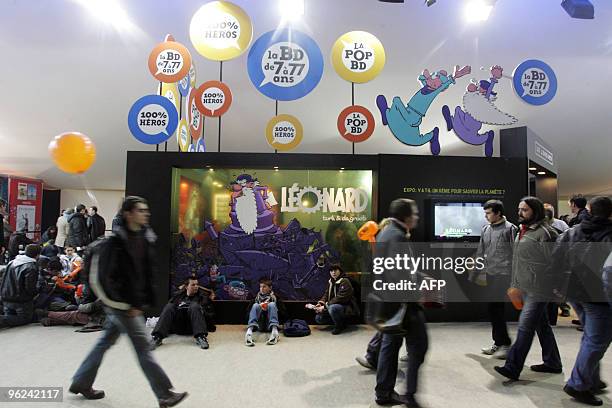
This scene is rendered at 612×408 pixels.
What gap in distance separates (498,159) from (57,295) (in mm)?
6699

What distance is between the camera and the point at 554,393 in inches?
130

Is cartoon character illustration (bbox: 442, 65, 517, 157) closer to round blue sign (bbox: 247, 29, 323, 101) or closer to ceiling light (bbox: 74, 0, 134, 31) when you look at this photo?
round blue sign (bbox: 247, 29, 323, 101)

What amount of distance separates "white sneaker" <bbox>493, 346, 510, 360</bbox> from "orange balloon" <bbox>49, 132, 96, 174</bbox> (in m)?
4.51

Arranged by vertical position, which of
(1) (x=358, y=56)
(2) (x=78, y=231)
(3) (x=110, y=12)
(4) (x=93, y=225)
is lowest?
(2) (x=78, y=231)

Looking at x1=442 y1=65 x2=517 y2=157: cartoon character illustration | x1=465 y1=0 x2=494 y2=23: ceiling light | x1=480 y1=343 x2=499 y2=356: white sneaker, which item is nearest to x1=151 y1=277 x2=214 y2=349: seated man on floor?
x1=480 y1=343 x2=499 y2=356: white sneaker

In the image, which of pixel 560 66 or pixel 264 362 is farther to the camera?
pixel 560 66

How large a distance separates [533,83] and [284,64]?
132 inches

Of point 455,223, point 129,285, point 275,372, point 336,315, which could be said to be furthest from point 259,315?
point 455,223

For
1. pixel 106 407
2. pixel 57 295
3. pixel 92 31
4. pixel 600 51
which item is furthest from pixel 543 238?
pixel 92 31

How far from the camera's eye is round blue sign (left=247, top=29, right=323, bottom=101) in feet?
16.5

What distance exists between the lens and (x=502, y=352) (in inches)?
165

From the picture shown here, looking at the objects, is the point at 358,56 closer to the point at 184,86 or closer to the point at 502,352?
the point at 184,86

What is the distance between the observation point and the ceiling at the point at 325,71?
7168 millimetres

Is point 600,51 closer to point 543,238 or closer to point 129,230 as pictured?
point 543,238
